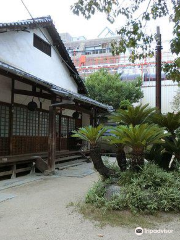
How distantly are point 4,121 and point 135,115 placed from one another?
5443 millimetres

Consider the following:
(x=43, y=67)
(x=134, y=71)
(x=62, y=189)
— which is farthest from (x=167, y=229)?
(x=134, y=71)

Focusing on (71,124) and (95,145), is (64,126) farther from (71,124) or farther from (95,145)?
(95,145)

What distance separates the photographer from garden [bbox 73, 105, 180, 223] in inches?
206

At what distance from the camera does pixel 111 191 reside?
5688 millimetres

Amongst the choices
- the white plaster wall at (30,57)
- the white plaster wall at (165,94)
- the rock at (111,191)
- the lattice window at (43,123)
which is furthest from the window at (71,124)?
the white plaster wall at (165,94)

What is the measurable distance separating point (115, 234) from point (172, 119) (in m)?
3.72

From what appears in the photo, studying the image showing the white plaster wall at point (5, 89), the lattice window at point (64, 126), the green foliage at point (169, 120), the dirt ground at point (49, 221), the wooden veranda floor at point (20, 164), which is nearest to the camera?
the dirt ground at point (49, 221)

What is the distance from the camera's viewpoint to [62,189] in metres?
7.63

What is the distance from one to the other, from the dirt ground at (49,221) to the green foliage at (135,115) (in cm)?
Result: 235

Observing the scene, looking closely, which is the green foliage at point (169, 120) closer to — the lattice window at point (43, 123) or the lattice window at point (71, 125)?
the lattice window at point (43, 123)

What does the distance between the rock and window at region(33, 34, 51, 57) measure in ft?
28.9

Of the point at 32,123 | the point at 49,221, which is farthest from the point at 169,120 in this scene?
the point at 32,123

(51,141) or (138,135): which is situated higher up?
(138,135)

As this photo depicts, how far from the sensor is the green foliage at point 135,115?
6.76 m
